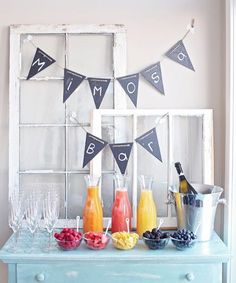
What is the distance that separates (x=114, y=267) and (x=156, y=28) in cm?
119

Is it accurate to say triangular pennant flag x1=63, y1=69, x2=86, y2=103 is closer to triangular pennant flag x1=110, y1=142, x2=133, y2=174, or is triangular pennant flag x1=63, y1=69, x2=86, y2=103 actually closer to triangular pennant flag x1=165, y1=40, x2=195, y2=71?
triangular pennant flag x1=110, y1=142, x2=133, y2=174

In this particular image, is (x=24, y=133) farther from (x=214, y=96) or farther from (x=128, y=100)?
(x=214, y=96)

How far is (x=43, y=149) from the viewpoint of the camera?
2098 mm

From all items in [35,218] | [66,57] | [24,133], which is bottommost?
[35,218]

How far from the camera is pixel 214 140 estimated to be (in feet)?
6.90

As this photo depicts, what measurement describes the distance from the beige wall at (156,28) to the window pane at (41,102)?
105mm

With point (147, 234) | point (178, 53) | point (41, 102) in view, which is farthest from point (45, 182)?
point (178, 53)

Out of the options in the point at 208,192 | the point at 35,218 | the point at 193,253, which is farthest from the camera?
the point at 208,192

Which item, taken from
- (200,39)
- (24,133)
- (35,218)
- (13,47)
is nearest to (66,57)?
(13,47)

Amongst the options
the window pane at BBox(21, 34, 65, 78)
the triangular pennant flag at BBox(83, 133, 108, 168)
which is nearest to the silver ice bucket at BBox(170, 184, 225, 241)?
the triangular pennant flag at BBox(83, 133, 108, 168)

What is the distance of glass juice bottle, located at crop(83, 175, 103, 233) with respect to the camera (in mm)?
1903

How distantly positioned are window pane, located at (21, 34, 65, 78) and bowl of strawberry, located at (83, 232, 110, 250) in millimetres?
830

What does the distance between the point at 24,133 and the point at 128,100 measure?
56 centimetres

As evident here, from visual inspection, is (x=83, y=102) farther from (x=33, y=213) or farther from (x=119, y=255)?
(x=119, y=255)
